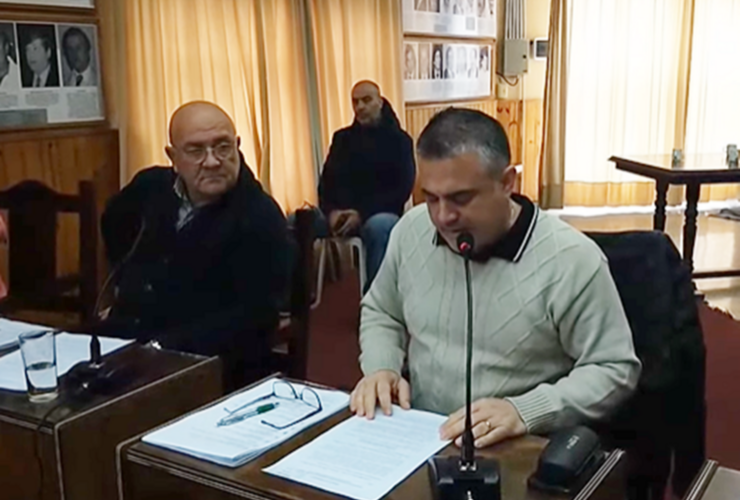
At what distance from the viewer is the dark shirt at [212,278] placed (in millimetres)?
2061

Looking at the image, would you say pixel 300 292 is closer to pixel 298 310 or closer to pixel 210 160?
pixel 298 310

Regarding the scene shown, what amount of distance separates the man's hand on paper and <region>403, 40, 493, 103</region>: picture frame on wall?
495 centimetres

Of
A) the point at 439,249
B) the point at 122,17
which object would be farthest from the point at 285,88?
the point at 439,249

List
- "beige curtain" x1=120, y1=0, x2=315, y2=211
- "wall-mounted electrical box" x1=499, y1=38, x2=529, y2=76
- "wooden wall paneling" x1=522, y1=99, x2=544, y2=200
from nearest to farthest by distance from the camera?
"beige curtain" x1=120, y1=0, x2=315, y2=211, "wall-mounted electrical box" x1=499, y1=38, x2=529, y2=76, "wooden wall paneling" x1=522, y1=99, x2=544, y2=200

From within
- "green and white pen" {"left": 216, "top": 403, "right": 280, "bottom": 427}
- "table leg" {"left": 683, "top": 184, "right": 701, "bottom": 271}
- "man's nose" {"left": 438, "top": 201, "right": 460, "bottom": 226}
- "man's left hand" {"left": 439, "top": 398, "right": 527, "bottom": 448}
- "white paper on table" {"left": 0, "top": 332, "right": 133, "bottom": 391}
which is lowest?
"table leg" {"left": 683, "top": 184, "right": 701, "bottom": 271}

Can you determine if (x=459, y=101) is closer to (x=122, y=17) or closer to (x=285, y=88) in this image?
(x=285, y=88)

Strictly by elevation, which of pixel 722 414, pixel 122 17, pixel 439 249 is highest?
pixel 122 17

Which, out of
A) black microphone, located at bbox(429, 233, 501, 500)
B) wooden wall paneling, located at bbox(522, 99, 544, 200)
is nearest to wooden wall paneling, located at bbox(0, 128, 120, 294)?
black microphone, located at bbox(429, 233, 501, 500)

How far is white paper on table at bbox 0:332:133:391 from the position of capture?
160 centimetres

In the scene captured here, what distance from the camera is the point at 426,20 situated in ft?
21.5

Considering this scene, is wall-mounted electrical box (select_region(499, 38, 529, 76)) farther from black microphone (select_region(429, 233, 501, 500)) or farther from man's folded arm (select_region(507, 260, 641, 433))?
black microphone (select_region(429, 233, 501, 500))

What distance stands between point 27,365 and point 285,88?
349cm

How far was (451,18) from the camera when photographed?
6.96 metres

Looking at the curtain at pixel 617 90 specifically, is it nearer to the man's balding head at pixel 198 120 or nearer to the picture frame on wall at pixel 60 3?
the picture frame on wall at pixel 60 3
